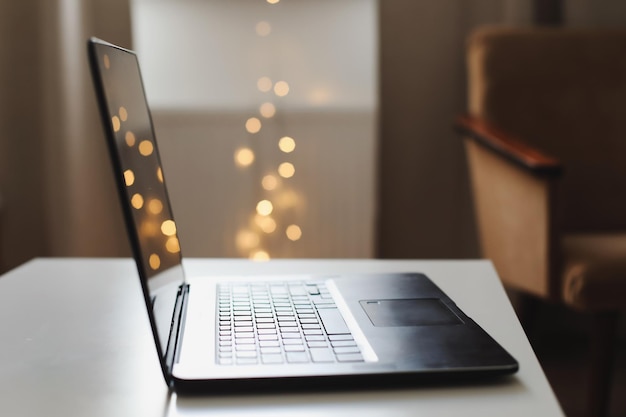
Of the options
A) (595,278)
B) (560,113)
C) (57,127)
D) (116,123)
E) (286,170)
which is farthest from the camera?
(286,170)

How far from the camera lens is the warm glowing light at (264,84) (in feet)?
7.45

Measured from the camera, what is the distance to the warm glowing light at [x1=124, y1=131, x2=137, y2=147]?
27.7 inches

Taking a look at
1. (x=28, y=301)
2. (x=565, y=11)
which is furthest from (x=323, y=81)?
(x=28, y=301)

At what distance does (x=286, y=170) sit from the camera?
229cm

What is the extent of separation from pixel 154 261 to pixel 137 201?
6 centimetres

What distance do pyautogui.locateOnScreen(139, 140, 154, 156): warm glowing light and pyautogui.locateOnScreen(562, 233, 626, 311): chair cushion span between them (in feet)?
3.32

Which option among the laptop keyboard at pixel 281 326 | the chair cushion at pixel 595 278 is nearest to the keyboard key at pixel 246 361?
the laptop keyboard at pixel 281 326

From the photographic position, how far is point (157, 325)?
0.63 metres

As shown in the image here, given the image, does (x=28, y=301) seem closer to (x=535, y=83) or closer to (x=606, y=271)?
(x=606, y=271)

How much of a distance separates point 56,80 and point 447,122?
3.84 ft

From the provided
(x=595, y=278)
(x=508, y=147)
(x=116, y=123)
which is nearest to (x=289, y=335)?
(x=116, y=123)

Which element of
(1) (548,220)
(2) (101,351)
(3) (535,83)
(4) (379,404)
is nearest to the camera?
(4) (379,404)

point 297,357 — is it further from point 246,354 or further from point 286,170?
point 286,170

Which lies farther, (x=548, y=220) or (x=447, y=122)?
(x=447, y=122)
